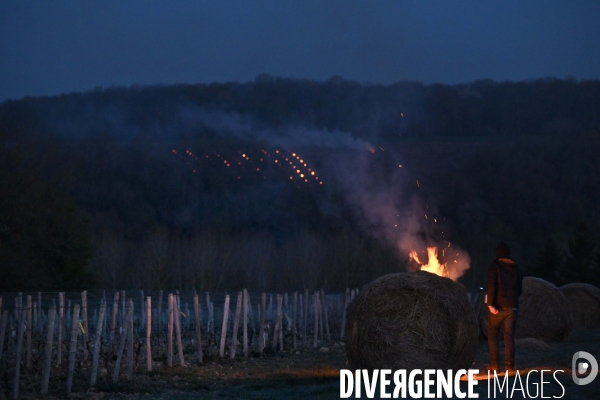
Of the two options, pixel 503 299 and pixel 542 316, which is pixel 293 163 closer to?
pixel 542 316

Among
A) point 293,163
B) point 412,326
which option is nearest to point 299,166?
point 293,163

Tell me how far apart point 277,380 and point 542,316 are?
31.8 feet

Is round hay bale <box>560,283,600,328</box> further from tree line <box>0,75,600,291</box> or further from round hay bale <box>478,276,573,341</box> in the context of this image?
tree line <box>0,75,600,291</box>

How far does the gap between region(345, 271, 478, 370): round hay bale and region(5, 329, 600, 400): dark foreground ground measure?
742 millimetres

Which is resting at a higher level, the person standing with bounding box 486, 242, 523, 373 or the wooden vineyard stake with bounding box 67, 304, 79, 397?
the person standing with bounding box 486, 242, 523, 373

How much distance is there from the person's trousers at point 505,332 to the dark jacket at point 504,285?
139 millimetres

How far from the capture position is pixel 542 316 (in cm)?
1916

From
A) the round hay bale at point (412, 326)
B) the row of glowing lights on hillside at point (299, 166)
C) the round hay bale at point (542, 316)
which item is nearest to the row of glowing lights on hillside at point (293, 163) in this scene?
the row of glowing lights on hillside at point (299, 166)

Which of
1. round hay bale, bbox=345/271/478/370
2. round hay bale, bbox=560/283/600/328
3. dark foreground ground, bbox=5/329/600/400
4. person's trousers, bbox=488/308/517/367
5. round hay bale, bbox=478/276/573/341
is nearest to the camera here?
dark foreground ground, bbox=5/329/600/400

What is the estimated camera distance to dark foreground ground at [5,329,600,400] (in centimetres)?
997

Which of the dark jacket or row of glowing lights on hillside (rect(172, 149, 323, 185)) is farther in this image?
row of glowing lights on hillside (rect(172, 149, 323, 185))

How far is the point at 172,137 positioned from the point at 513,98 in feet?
144

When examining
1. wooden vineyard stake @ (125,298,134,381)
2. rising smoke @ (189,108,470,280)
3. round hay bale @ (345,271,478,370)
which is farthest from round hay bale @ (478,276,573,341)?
wooden vineyard stake @ (125,298,134,381)

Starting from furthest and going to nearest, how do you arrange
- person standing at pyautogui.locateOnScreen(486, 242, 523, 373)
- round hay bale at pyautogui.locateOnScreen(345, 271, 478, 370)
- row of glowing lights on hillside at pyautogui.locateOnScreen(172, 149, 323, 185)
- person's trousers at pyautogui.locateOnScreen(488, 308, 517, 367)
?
row of glowing lights on hillside at pyautogui.locateOnScreen(172, 149, 323, 185)
round hay bale at pyautogui.locateOnScreen(345, 271, 478, 370)
person standing at pyautogui.locateOnScreen(486, 242, 523, 373)
person's trousers at pyautogui.locateOnScreen(488, 308, 517, 367)
